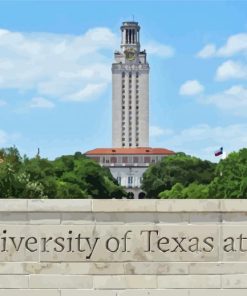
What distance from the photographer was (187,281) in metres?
14.1

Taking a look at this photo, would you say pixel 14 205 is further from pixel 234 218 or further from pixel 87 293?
pixel 234 218

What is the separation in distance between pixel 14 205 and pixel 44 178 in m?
51.5

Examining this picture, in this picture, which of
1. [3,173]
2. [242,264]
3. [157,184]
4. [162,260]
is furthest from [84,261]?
[157,184]

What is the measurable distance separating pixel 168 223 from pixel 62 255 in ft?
5.76

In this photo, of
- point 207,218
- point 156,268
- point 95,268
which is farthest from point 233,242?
point 95,268

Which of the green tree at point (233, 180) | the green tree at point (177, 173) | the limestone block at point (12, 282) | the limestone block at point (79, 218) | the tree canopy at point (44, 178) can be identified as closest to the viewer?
the limestone block at point (12, 282)

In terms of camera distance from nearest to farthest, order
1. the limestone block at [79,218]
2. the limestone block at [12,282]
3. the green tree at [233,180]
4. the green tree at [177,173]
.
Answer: the limestone block at [12,282] → the limestone block at [79,218] → the green tree at [233,180] → the green tree at [177,173]

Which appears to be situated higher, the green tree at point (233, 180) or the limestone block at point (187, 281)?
the green tree at point (233, 180)

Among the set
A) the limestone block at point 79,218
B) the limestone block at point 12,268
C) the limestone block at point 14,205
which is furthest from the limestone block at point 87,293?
the limestone block at point 14,205

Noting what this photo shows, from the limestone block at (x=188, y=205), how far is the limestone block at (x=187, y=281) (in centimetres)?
105

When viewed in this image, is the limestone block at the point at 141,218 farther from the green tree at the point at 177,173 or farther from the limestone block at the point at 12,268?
the green tree at the point at 177,173

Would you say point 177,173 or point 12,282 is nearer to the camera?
point 12,282

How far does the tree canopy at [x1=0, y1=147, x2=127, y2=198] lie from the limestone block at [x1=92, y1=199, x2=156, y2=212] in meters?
30.9

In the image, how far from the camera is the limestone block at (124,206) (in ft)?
46.4
